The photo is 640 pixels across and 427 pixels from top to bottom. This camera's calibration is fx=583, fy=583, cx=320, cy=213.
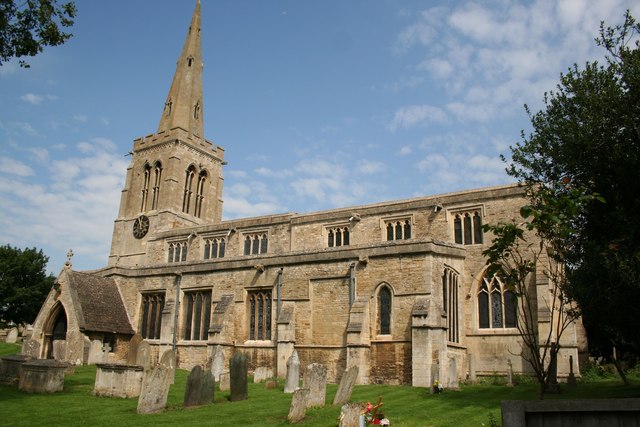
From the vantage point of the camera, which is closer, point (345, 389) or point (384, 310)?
point (345, 389)

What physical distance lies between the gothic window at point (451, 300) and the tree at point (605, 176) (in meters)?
9.09

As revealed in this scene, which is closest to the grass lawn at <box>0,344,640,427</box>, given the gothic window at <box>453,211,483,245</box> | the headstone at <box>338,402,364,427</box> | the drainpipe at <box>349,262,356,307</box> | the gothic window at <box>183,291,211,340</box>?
the headstone at <box>338,402,364,427</box>

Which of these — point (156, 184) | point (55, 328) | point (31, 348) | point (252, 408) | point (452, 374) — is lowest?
point (252, 408)

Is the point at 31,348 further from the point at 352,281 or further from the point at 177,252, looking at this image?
the point at 177,252

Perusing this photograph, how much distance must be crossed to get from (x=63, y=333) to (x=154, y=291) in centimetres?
461

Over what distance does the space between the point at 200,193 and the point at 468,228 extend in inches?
1122

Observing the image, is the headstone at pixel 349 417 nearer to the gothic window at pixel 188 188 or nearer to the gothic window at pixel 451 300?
the gothic window at pixel 451 300

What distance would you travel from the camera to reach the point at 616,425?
553 cm

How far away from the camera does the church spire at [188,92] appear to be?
51.7m

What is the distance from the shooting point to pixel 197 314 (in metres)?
28.1

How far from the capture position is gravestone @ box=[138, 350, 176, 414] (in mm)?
14445

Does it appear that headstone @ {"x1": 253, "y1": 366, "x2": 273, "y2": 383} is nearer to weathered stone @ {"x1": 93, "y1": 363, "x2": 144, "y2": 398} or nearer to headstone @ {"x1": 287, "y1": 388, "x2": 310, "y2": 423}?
weathered stone @ {"x1": 93, "y1": 363, "x2": 144, "y2": 398}

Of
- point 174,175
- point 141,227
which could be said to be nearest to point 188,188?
point 174,175

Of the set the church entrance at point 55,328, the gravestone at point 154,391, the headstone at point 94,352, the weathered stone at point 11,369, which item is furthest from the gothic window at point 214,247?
the gravestone at point 154,391
